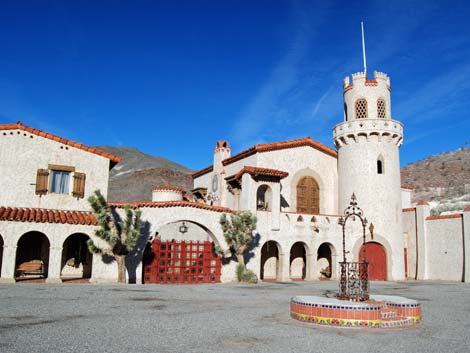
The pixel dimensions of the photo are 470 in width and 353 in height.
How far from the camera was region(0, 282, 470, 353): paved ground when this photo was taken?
26.2 ft

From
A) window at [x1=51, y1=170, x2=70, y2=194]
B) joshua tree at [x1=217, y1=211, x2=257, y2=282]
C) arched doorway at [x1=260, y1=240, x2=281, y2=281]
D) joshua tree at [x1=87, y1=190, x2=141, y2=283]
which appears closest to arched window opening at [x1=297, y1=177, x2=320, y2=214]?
arched doorway at [x1=260, y1=240, x2=281, y2=281]

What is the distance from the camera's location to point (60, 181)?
866 inches

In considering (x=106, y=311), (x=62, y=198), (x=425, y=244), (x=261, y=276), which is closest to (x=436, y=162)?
(x=425, y=244)

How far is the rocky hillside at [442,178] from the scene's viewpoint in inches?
1988

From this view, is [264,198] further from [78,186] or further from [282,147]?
[78,186]

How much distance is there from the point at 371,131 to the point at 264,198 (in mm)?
7994

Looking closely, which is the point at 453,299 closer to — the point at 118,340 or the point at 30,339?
the point at 118,340

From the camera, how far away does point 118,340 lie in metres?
8.26

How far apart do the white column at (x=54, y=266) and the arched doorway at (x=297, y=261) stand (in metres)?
14.5

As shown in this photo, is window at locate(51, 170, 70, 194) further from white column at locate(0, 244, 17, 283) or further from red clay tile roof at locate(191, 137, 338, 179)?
red clay tile roof at locate(191, 137, 338, 179)

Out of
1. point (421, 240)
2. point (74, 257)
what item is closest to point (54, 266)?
point (74, 257)

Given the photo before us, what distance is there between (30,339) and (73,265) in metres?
18.4

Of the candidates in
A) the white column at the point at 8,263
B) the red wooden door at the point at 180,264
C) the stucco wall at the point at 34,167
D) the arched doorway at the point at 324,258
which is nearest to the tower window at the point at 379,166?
the arched doorway at the point at 324,258

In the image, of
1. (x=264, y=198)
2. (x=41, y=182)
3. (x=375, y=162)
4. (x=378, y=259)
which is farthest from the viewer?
(x=375, y=162)
